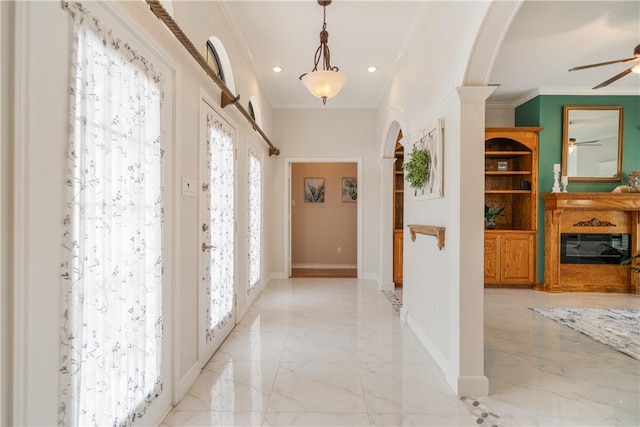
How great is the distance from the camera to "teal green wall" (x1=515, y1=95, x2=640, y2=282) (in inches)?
188

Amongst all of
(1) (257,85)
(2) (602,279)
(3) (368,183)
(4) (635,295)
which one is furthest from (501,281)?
(1) (257,85)

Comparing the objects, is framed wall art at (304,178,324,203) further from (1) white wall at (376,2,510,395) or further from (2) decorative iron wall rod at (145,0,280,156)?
(1) white wall at (376,2,510,395)

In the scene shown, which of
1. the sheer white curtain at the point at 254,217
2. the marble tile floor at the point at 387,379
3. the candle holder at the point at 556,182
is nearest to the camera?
the marble tile floor at the point at 387,379

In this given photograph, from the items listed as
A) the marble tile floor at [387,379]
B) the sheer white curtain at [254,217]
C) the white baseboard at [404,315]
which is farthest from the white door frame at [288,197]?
the white baseboard at [404,315]

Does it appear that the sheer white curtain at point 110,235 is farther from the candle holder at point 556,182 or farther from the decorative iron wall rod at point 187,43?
the candle holder at point 556,182

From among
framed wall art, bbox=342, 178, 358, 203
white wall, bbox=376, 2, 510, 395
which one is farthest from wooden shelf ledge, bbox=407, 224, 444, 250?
framed wall art, bbox=342, 178, 358, 203

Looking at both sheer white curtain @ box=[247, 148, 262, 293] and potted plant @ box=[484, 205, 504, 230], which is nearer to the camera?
sheer white curtain @ box=[247, 148, 262, 293]

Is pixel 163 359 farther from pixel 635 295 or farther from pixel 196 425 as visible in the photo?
pixel 635 295

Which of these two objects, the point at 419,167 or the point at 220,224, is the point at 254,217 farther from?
the point at 419,167

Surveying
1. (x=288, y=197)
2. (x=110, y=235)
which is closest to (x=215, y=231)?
(x=110, y=235)

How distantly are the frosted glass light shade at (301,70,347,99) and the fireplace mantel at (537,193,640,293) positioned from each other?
157 inches

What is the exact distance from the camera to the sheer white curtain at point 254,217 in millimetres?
3920

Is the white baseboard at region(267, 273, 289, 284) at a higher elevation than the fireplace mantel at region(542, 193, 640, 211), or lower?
lower

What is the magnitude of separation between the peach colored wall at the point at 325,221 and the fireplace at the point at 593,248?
3.63 meters
